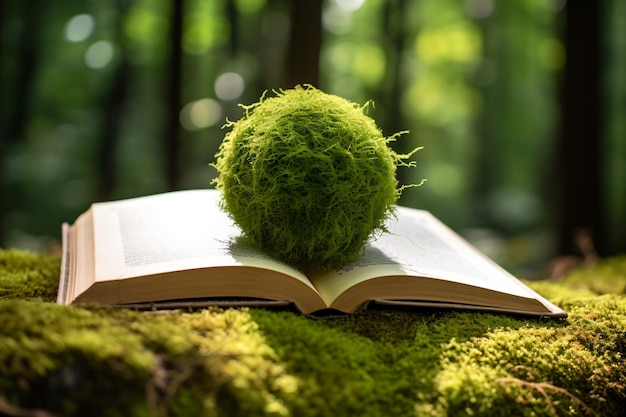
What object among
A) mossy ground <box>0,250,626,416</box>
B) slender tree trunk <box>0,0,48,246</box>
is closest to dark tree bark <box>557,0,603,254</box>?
mossy ground <box>0,250,626,416</box>

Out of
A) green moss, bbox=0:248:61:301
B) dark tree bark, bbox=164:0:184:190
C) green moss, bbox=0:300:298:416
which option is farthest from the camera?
dark tree bark, bbox=164:0:184:190

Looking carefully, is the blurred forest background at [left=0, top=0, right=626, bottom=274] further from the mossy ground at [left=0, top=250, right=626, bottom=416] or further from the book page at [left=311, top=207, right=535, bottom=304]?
the mossy ground at [left=0, top=250, right=626, bottom=416]

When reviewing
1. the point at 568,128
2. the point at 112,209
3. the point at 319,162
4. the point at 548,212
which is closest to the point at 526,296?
the point at 319,162

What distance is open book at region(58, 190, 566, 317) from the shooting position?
1803 millimetres

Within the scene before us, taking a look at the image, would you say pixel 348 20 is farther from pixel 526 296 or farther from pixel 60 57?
pixel 526 296

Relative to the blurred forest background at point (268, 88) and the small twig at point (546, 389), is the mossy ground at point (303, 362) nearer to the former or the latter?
the small twig at point (546, 389)

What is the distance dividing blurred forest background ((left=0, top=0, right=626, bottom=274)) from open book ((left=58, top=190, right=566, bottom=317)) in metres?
8.30

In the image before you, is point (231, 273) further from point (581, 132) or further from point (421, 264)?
point (581, 132)

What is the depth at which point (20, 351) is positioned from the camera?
1.32 m

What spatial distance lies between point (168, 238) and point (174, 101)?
22.2ft

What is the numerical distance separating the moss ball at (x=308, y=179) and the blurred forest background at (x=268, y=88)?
8.41 metres

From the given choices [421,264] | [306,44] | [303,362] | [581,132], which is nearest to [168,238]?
[303,362]

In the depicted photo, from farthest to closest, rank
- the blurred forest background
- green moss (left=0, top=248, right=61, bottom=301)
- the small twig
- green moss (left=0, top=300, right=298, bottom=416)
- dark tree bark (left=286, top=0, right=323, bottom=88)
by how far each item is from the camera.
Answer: the blurred forest background, dark tree bark (left=286, top=0, right=323, bottom=88), green moss (left=0, top=248, right=61, bottom=301), the small twig, green moss (left=0, top=300, right=298, bottom=416)

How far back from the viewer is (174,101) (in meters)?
8.54
